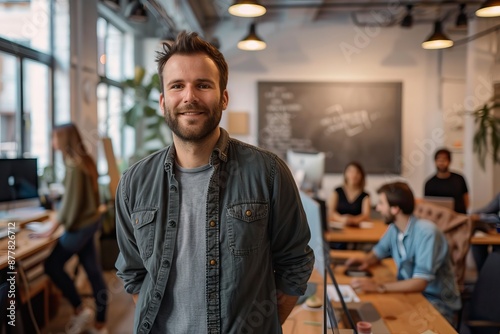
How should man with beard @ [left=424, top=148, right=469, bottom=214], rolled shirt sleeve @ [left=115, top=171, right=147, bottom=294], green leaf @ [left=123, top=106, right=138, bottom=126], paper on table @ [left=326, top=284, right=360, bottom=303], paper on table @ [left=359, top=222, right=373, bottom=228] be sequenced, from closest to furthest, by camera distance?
rolled shirt sleeve @ [left=115, top=171, right=147, bottom=294] → paper on table @ [left=326, top=284, right=360, bottom=303] → paper on table @ [left=359, top=222, right=373, bottom=228] → man with beard @ [left=424, top=148, right=469, bottom=214] → green leaf @ [left=123, top=106, right=138, bottom=126]

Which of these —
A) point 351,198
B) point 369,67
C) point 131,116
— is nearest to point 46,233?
point 131,116

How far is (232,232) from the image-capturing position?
4.37 ft

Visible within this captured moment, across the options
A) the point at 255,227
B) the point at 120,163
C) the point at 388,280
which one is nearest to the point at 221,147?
the point at 255,227

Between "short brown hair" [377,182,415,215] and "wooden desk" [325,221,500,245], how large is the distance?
1.03 meters

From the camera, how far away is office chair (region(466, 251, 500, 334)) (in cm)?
233

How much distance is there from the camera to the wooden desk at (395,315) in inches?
72.0

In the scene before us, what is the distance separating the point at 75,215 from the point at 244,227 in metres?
2.29

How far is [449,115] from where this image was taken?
6.55 metres

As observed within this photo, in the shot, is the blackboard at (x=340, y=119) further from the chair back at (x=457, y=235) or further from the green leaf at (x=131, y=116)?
the chair back at (x=457, y=235)

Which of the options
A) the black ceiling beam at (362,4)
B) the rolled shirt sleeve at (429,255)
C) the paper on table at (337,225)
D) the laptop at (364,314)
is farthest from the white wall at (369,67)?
the laptop at (364,314)

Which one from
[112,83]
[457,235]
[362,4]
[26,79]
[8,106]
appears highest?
[362,4]

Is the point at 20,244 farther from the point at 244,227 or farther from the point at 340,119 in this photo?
the point at 340,119

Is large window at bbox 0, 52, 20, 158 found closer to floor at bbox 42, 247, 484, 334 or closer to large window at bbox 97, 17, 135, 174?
large window at bbox 97, 17, 135, 174

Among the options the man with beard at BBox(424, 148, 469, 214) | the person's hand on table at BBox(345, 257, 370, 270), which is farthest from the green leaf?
the person's hand on table at BBox(345, 257, 370, 270)
